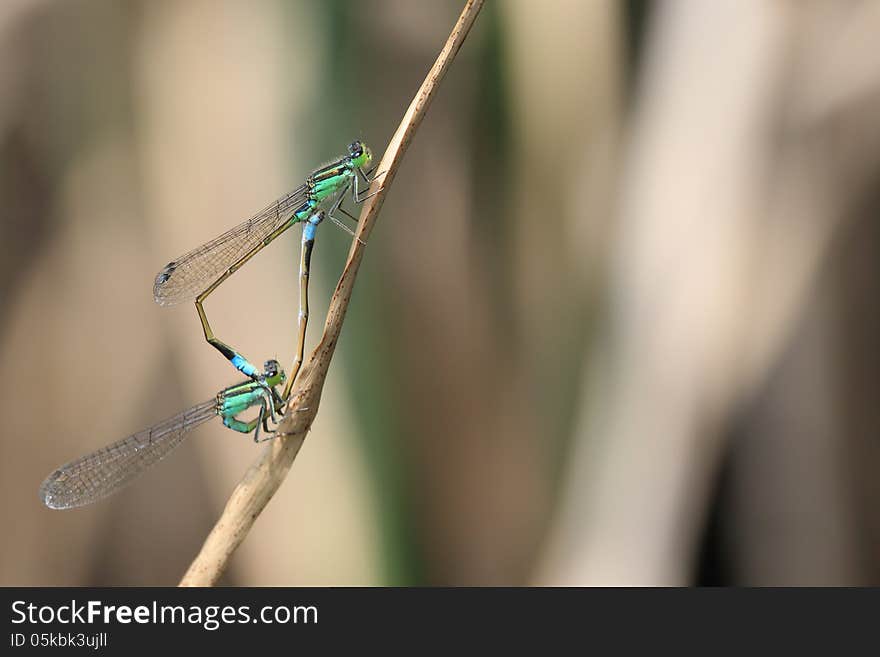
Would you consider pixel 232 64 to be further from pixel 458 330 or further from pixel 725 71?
pixel 725 71

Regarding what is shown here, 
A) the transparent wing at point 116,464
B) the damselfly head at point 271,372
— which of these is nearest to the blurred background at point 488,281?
the transparent wing at point 116,464

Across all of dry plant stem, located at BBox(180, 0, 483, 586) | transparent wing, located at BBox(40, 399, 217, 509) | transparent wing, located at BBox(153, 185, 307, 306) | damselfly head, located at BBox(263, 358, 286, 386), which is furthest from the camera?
transparent wing, located at BBox(153, 185, 307, 306)

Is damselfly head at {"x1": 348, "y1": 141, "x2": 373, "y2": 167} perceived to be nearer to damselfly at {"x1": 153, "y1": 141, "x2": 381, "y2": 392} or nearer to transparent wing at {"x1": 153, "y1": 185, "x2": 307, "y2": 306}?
damselfly at {"x1": 153, "y1": 141, "x2": 381, "y2": 392}

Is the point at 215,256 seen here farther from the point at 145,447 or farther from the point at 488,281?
the point at 488,281

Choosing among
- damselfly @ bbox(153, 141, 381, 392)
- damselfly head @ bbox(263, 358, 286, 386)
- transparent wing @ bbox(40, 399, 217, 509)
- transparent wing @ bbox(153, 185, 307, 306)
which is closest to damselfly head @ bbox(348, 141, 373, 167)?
damselfly @ bbox(153, 141, 381, 392)

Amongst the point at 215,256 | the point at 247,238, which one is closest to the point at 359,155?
the point at 247,238

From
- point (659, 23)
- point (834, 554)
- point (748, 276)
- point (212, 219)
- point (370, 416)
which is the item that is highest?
point (659, 23)

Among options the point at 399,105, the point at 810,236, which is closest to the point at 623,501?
the point at 810,236
